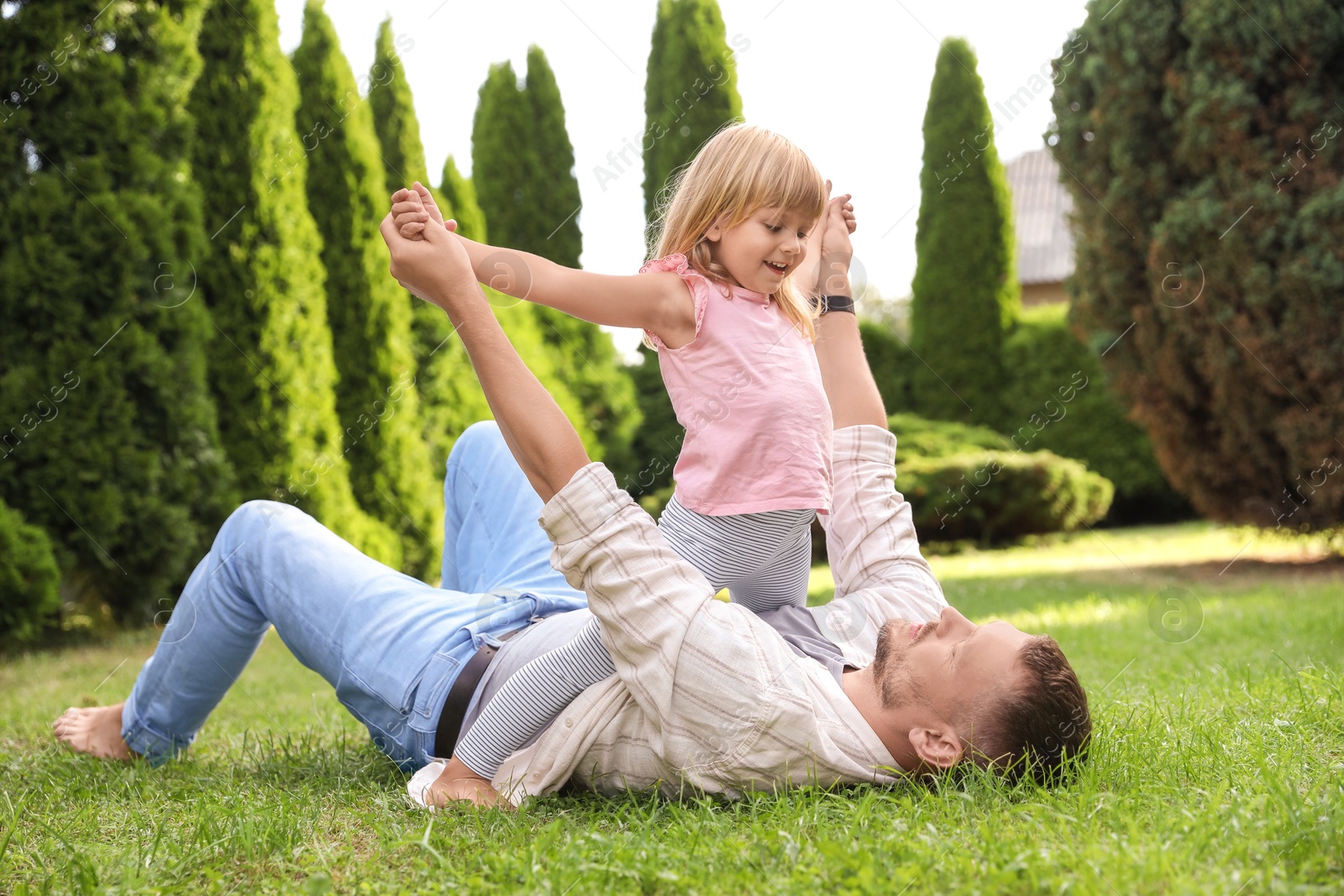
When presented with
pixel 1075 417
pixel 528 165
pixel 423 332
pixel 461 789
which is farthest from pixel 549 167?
pixel 461 789

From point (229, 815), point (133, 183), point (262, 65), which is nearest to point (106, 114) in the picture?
point (133, 183)

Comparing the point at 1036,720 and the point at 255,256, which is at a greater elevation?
the point at 255,256

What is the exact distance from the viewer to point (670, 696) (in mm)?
1895

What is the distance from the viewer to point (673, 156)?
12.4m

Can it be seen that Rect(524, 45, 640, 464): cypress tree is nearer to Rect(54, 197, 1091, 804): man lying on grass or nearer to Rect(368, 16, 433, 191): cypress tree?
Rect(368, 16, 433, 191): cypress tree

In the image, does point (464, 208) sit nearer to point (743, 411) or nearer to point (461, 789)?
point (743, 411)

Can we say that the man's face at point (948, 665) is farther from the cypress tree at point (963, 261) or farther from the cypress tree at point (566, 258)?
the cypress tree at point (963, 261)

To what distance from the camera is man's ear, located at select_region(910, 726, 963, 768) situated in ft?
6.42

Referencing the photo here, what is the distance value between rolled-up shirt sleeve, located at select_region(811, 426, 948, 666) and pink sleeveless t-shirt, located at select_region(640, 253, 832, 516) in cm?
17

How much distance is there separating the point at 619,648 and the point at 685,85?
448 inches

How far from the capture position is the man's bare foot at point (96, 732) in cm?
262

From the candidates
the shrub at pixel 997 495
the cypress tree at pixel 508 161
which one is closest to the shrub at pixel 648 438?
the cypress tree at pixel 508 161

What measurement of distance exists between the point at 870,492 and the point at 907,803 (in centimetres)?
86

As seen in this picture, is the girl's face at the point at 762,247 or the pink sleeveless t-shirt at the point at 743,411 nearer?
the pink sleeveless t-shirt at the point at 743,411
